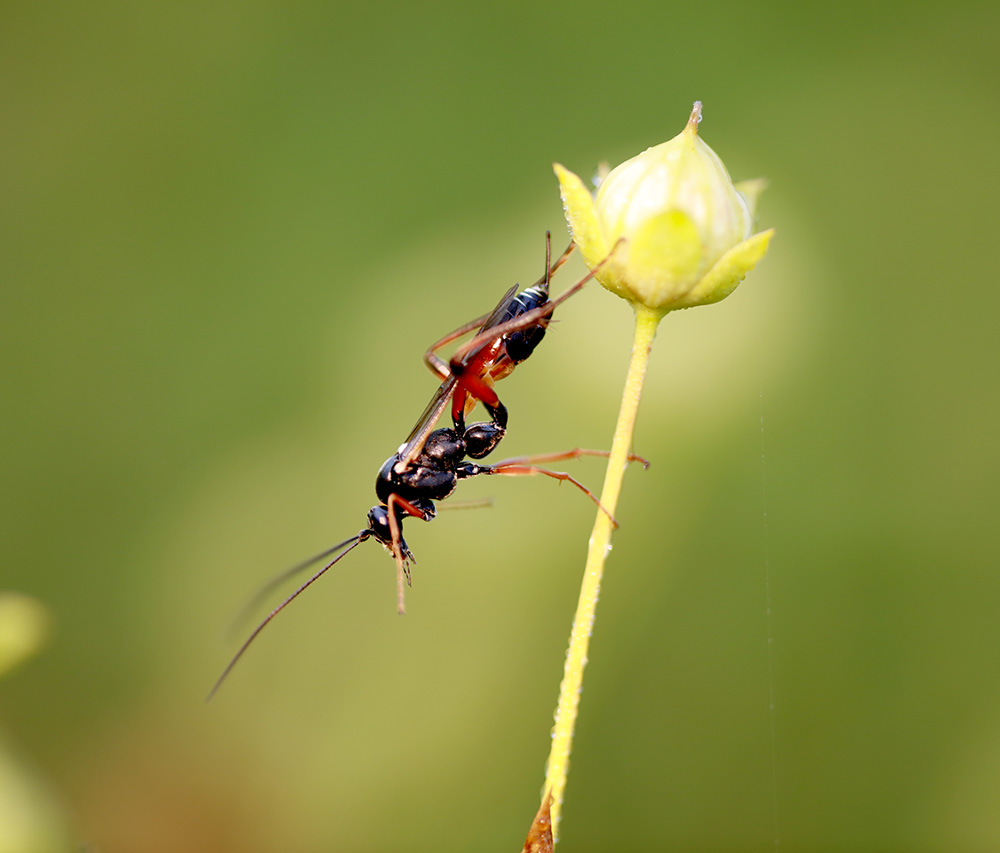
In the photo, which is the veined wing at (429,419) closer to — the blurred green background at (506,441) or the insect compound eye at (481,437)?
the insect compound eye at (481,437)

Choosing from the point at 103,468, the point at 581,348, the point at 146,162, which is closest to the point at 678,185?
the point at 581,348

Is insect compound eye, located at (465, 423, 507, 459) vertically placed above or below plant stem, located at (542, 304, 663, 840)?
above

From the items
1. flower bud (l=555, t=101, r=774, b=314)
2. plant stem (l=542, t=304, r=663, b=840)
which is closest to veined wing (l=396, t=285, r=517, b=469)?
flower bud (l=555, t=101, r=774, b=314)

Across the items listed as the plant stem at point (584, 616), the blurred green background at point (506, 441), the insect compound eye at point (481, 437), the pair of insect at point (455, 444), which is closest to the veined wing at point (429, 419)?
the pair of insect at point (455, 444)

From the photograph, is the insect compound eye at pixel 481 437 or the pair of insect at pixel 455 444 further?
the insect compound eye at pixel 481 437

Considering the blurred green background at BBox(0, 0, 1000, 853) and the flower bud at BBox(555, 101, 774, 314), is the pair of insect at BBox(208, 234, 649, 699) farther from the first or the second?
the blurred green background at BBox(0, 0, 1000, 853)
